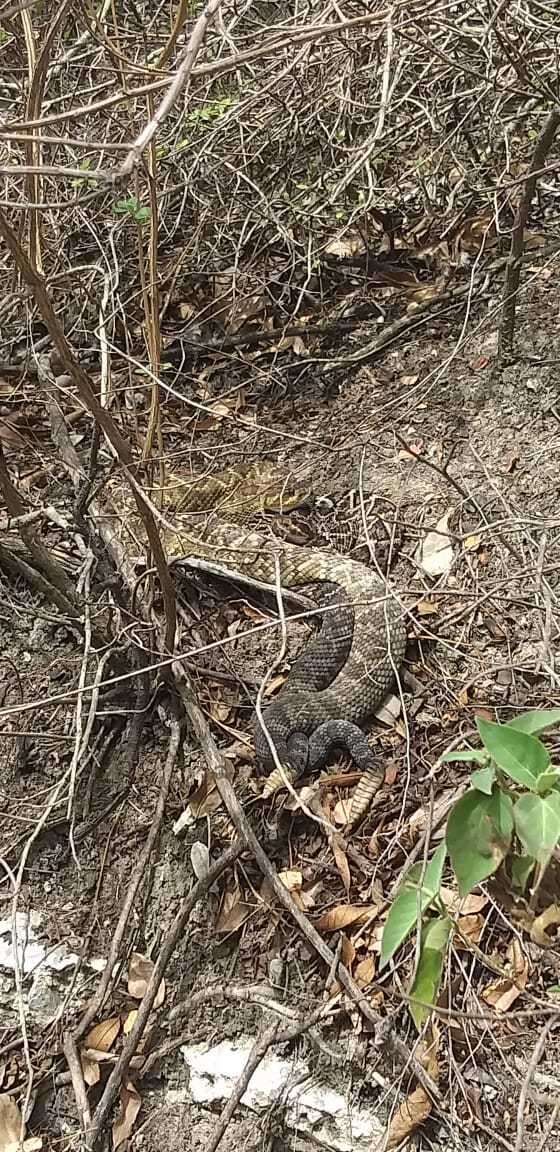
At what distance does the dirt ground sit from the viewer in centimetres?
244

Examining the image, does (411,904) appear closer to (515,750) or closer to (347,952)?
(515,750)

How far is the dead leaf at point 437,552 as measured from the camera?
139 inches

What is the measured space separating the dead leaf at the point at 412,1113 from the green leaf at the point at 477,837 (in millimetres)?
834

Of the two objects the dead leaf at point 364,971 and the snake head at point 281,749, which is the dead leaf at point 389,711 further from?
the dead leaf at point 364,971

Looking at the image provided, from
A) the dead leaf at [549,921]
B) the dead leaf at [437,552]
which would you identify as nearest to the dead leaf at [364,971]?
the dead leaf at [549,921]

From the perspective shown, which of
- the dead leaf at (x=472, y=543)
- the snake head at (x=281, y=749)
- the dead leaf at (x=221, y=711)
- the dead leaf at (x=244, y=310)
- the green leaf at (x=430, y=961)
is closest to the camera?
the green leaf at (x=430, y=961)

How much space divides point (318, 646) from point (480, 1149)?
1673 mm

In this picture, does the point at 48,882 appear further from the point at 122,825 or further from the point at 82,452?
the point at 82,452

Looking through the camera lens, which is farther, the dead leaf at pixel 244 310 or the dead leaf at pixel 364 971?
the dead leaf at pixel 244 310

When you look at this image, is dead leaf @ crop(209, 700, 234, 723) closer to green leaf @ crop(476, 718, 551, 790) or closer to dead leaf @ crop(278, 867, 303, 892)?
dead leaf @ crop(278, 867, 303, 892)

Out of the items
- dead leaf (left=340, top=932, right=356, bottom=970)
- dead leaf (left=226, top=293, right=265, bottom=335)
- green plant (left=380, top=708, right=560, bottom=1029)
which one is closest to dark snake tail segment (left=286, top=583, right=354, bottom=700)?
dead leaf (left=340, top=932, right=356, bottom=970)

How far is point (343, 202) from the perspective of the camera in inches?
183

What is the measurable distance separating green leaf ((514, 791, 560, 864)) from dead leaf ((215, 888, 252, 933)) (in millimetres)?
1293

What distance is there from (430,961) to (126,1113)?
1.09m
